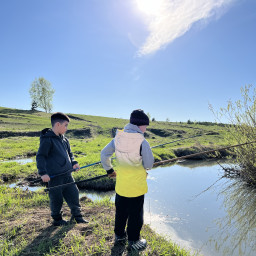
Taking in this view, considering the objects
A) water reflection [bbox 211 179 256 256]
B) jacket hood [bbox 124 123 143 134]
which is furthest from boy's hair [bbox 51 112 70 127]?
water reflection [bbox 211 179 256 256]

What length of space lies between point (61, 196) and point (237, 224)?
560cm

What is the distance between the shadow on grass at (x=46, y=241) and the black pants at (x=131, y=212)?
1419 millimetres

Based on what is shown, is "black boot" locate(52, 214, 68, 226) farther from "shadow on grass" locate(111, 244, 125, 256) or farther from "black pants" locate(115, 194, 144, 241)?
"black pants" locate(115, 194, 144, 241)

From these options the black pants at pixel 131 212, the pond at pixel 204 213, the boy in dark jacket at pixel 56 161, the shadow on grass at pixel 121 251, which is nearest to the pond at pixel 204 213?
the pond at pixel 204 213

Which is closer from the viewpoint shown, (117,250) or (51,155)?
(117,250)

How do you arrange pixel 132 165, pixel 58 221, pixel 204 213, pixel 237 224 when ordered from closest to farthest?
pixel 132 165 < pixel 58 221 < pixel 237 224 < pixel 204 213

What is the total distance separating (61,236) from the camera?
4406 millimetres

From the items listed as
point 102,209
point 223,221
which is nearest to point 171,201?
point 223,221

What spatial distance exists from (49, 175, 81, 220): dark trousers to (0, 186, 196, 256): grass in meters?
0.37

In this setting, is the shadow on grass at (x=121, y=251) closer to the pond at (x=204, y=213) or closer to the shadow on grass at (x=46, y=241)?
the shadow on grass at (x=46, y=241)

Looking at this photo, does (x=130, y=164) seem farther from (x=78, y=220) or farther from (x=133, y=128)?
(x=78, y=220)

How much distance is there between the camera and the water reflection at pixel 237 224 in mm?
5203

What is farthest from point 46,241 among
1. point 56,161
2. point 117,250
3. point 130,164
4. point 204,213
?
point 204,213

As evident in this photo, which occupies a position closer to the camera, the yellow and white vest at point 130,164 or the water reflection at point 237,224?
the yellow and white vest at point 130,164
